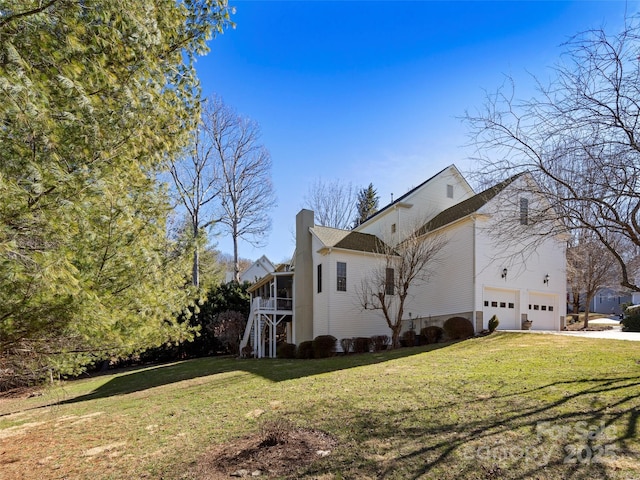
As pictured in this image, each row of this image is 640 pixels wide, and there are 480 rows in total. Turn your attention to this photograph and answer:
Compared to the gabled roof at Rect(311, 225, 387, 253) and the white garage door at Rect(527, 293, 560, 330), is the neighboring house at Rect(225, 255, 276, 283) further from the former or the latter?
the white garage door at Rect(527, 293, 560, 330)

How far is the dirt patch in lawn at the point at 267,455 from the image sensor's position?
4.79 metres

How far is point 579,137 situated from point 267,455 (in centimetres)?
720

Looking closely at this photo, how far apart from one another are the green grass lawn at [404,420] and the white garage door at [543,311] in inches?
259

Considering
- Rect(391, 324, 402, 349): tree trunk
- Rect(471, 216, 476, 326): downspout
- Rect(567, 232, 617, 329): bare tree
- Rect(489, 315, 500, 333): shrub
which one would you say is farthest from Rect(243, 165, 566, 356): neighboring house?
Rect(567, 232, 617, 329): bare tree

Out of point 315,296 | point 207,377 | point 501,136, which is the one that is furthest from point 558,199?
point 315,296

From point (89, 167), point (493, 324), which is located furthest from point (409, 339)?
point (89, 167)

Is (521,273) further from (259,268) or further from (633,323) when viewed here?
(259,268)

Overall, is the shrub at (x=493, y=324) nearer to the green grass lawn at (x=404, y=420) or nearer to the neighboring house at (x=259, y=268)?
the green grass lawn at (x=404, y=420)

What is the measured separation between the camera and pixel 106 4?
4.20m

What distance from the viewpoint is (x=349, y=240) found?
70.0ft

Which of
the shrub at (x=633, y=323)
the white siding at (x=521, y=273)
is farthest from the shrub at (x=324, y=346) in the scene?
the shrub at (x=633, y=323)

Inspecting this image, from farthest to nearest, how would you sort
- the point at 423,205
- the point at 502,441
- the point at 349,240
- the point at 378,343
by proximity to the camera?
the point at 423,205
the point at 349,240
the point at 378,343
the point at 502,441

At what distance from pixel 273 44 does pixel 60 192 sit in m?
12.3

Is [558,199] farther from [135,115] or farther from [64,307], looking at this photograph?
[64,307]
